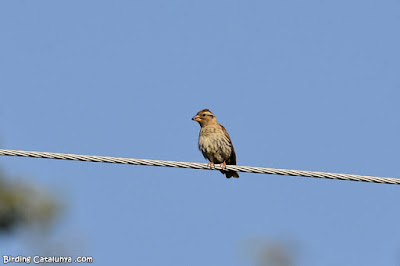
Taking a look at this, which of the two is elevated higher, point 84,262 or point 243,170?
point 243,170

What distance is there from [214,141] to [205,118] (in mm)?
662

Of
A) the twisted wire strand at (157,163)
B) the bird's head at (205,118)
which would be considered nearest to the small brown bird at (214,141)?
the bird's head at (205,118)

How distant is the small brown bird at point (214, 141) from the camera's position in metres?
13.5

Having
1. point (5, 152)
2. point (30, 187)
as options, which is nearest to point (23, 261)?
point (5, 152)

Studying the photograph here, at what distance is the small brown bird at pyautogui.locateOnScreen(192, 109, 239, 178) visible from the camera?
1351cm

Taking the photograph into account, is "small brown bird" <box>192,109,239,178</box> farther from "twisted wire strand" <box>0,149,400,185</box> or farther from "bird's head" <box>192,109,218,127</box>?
"twisted wire strand" <box>0,149,400,185</box>

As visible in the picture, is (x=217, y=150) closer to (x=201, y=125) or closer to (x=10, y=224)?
(x=201, y=125)

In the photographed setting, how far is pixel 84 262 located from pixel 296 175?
12.4 feet

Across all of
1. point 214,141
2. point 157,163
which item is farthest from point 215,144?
point 157,163

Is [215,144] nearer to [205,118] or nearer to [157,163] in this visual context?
[205,118]

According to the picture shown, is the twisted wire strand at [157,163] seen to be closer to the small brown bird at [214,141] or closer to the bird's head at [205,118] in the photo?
the small brown bird at [214,141]

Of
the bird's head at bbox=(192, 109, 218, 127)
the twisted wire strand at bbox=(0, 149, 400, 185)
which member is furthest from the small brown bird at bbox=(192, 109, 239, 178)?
the twisted wire strand at bbox=(0, 149, 400, 185)

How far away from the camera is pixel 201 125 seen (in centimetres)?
1409

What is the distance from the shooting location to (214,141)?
1352 centimetres
